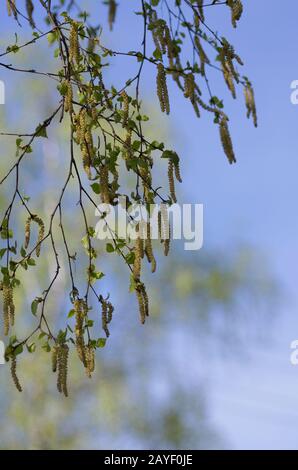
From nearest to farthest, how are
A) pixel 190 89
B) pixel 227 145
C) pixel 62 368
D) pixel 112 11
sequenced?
pixel 112 11 → pixel 227 145 → pixel 190 89 → pixel 62 368

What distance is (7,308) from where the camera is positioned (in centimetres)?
173

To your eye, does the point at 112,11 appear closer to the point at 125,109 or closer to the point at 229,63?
the point at 229,63

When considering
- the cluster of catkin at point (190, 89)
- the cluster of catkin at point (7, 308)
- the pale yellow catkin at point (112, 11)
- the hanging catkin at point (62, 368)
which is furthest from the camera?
the cluster of catkin at point (7, 308)

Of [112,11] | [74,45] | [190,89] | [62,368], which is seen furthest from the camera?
[74,45]

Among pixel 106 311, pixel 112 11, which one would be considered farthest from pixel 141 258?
pixel 112 11

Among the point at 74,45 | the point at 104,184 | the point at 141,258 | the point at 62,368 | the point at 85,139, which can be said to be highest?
the point at 74,45

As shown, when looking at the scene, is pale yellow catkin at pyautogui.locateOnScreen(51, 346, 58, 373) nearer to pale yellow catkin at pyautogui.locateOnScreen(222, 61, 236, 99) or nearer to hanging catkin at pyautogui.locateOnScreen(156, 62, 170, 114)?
hanging catkin at pyautogui.locateOnScreen(156, 62, 170, 114)

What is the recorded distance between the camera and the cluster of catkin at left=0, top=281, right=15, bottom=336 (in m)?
1.73

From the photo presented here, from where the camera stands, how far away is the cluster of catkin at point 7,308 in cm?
173

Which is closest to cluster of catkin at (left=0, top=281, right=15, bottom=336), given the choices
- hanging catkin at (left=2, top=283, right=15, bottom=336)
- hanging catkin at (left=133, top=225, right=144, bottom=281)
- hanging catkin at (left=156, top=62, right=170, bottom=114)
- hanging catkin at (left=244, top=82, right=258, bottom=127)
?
hanging catkin at (left=2, top=283, right=15, bottom=336)

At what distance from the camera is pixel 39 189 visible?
7633 mm

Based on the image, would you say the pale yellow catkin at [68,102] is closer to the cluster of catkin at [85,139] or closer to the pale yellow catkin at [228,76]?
the cluster of catkin at [85,139]

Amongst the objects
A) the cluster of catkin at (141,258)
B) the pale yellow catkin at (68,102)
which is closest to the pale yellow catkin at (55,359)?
the cluster of catkin at (141,258)
